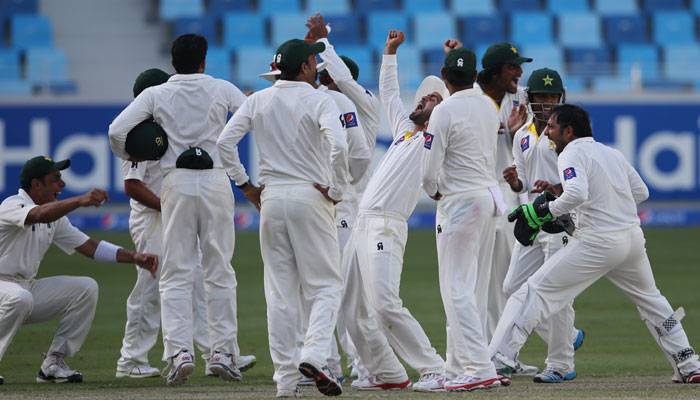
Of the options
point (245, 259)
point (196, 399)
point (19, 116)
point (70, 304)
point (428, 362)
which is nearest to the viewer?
point (196, 399)

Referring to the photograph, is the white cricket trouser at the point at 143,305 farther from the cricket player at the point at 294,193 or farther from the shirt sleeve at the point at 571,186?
the shirt sleeve at the point at 571,186

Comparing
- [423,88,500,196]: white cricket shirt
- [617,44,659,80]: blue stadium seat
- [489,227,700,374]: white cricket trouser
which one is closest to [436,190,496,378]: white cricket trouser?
[423,88,500,196]: white cricket shirt

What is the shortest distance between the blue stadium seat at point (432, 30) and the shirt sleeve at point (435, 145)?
18564mm

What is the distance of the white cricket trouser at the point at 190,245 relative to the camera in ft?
30.7

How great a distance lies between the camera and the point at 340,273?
8.72 m

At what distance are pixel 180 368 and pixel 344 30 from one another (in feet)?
60.8

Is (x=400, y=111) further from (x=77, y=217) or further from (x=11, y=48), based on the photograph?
(x=11, y=48)

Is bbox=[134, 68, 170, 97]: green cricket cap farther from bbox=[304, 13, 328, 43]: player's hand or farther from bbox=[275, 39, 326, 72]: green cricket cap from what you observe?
bbox=[275, 39, 326, 72]: green cricket cap

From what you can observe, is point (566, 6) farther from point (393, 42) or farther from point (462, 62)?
point (462, 62)

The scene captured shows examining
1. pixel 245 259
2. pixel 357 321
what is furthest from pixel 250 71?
pixel 357 321

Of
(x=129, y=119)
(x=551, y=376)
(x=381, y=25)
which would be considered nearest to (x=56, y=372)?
(x=129, y=119)

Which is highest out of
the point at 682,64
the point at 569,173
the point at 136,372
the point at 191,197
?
the point at 682,64

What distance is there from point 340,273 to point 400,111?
1359mm

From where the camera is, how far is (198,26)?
1054 inches
